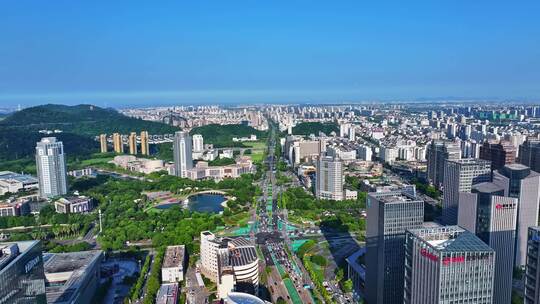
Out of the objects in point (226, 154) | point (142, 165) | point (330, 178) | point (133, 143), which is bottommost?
point (142, 165)

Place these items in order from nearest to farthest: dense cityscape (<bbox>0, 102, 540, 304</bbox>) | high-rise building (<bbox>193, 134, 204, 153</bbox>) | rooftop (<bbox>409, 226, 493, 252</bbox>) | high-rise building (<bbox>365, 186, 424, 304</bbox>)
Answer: rooftop (<bbox>409, 226, 493, 252</bbox>) → dense cityscape (<bbox>0, 102, 540, 304</bbox>) → high-rise building (<bbox>365, 186, 424, 304</bbox>) → high-rise building (<bbox>193, 134, 204, 153</bbox>)

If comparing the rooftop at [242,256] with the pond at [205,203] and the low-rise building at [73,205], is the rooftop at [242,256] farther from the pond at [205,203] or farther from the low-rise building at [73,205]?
the low-rise building at [73,205]

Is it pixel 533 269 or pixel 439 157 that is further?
pixel 439 157

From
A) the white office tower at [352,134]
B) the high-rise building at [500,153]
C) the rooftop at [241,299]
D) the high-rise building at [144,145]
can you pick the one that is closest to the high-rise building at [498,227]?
the rooftop at [241,299]

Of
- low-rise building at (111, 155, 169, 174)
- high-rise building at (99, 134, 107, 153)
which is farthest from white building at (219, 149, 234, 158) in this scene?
high-rise building at (99, 134, 107, 153)

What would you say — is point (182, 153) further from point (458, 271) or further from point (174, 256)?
point (458, 271)

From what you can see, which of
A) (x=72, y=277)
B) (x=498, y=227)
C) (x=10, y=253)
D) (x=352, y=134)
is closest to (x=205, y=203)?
(x=72, y=277)

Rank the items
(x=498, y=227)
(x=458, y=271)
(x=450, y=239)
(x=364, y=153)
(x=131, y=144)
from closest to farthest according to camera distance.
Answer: (x=458, y=271) < (x=450, y=239) < (x=498, y=227) < (x=364, y=153) < (x=131, y=144)

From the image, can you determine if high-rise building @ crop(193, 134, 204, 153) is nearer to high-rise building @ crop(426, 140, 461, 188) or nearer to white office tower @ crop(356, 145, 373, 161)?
white office tower @ crop(356, 145, 373, 161)

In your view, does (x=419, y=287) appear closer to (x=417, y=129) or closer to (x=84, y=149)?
(x=84, y=149)
